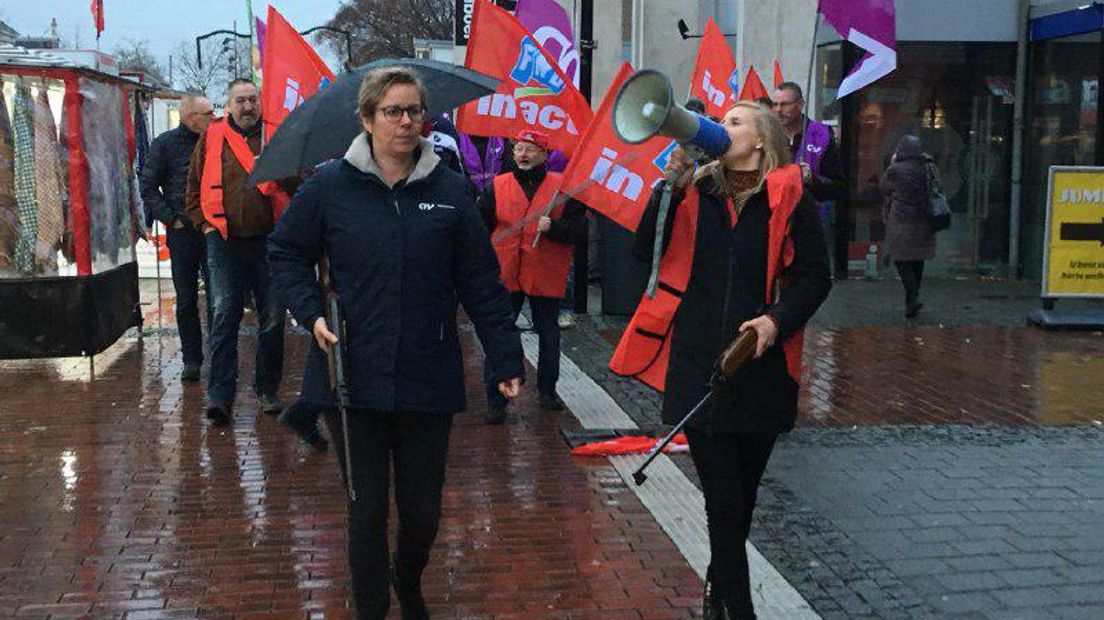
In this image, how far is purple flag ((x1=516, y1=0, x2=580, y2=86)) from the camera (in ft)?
33.9

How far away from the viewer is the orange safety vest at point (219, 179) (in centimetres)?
769

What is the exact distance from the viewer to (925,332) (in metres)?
11.6

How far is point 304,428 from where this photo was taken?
617 centimetres

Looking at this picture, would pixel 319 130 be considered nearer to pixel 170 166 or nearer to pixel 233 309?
pixel 233 309

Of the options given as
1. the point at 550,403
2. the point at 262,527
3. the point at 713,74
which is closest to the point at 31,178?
the point at 550,403

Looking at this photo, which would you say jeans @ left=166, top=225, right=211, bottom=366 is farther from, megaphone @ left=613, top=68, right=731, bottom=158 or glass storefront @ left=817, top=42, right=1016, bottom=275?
glass storefront @ left=817, top=42, right=1016, bottom=275

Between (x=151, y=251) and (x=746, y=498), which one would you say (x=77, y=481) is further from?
(x=151, y=251)

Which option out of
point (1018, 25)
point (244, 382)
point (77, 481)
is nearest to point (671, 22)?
point (1018, 25)

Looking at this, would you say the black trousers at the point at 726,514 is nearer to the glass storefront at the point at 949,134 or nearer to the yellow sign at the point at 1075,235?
the yellow sign at the point at 1075,235

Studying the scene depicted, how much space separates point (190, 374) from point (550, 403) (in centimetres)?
270

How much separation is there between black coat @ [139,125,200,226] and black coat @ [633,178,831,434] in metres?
5.54

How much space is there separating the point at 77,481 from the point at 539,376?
2871 mm

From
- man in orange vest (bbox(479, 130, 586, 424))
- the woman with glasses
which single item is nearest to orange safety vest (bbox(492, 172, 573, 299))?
man in orange vest (bbox(479, 130, 586, 424))

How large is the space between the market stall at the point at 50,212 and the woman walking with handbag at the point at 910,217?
722 cm
